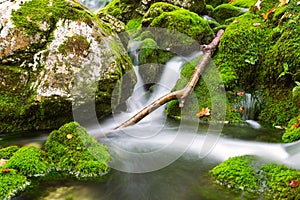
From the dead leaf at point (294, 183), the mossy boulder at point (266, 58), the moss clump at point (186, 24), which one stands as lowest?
the dead leaf at point (294, 183)

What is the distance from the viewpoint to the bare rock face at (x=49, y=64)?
5.35 m

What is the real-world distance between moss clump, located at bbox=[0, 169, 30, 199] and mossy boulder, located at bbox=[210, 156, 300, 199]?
2.41 metres

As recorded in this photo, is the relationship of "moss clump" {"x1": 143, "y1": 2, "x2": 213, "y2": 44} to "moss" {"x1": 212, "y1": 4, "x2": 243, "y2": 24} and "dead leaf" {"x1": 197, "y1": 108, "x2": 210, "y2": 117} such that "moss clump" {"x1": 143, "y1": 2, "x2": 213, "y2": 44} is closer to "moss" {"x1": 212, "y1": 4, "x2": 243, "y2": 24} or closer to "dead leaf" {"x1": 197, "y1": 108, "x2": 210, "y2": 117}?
"moss" {"x1": 212, "y1": 4, "x2": 243, "y2": 24}

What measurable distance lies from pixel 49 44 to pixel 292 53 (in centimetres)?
517

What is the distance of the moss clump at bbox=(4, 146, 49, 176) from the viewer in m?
3.37

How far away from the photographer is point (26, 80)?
17.8ft

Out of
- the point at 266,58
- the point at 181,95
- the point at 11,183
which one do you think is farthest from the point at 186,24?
the point at 11,183

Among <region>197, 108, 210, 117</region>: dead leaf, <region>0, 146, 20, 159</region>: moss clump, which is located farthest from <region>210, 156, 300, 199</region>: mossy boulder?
<region>0, 146, 20, 159</region>: moss clump

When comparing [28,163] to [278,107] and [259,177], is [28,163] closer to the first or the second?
[259,177]

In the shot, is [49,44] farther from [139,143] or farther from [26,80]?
[139,143]

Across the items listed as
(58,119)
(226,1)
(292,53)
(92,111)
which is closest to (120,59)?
(92,111)

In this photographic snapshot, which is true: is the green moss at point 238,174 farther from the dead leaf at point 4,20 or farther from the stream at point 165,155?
the dead leaf at point 4,20

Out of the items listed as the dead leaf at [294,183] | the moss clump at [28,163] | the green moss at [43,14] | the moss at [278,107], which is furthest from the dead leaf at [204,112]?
the moss clump at [28,163]

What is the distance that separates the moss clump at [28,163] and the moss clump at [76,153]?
160 mm
